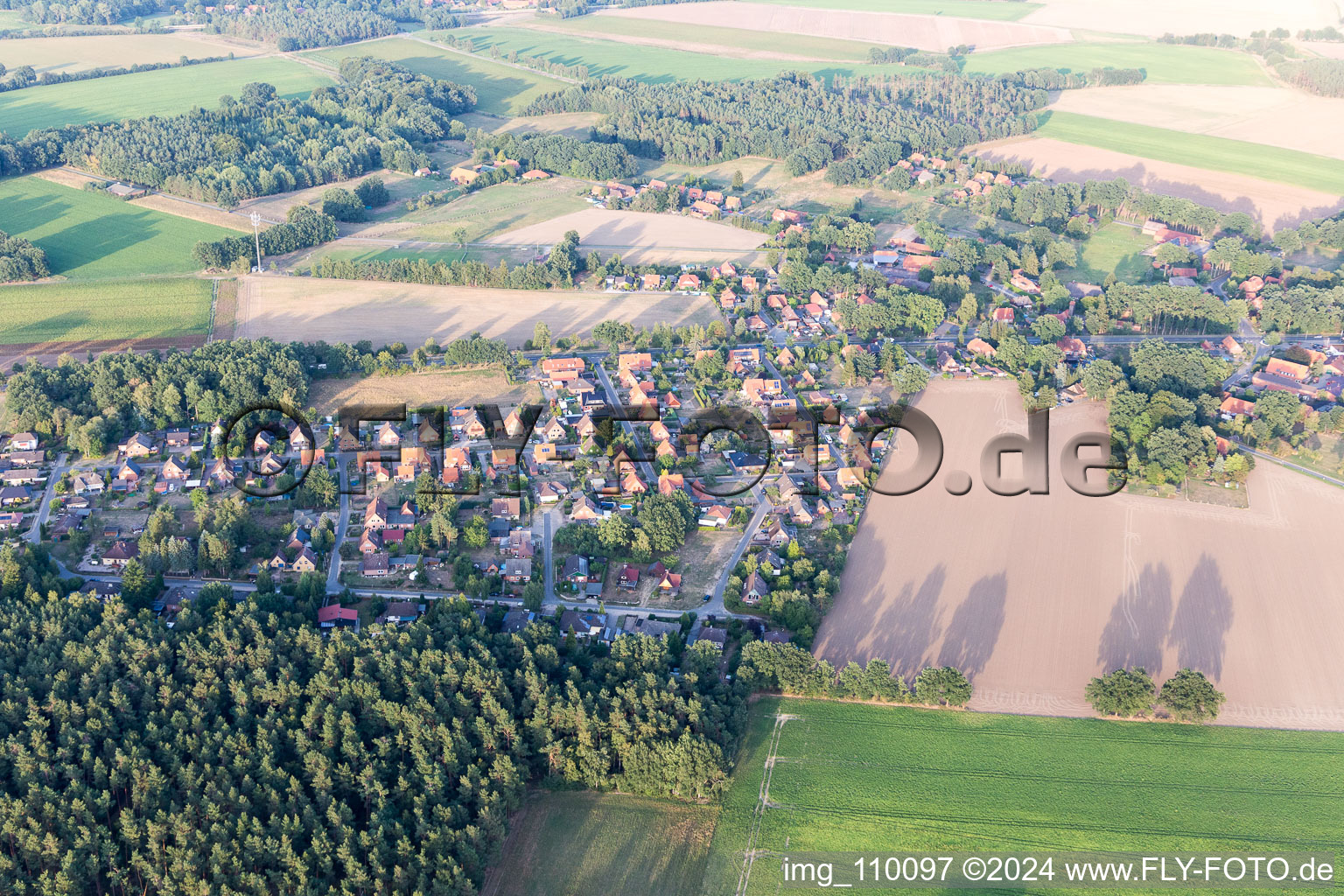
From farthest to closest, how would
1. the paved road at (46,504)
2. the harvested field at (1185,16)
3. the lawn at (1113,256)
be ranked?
the harvested field at (1185,16) → the lawn at (1113,256) → the paved road at (46,504)

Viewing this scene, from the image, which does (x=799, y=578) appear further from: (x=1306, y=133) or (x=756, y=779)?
(x=1306, y=133)

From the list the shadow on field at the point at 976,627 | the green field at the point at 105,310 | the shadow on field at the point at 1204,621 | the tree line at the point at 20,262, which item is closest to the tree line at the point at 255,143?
the tree line at the point at 20,262

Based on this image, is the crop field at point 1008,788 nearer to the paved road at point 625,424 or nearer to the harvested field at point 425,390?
the paved road at point 625,424

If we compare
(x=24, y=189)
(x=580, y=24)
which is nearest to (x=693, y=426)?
(x=24, y=189)

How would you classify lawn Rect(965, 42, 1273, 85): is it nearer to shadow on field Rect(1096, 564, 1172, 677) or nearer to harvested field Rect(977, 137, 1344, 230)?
harvested field Rect(977, 137, 1344, 230)

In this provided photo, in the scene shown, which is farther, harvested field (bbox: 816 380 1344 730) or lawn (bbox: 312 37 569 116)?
lawn (bbox: 312 37 569 116)

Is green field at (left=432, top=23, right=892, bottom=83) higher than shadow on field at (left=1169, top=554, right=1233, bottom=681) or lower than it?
higher

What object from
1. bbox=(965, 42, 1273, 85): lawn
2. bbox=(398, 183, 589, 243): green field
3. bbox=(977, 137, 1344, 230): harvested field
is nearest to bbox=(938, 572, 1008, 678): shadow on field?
bbox=(398, 183, 589, 243): green field
